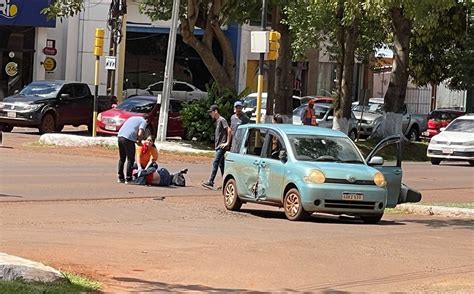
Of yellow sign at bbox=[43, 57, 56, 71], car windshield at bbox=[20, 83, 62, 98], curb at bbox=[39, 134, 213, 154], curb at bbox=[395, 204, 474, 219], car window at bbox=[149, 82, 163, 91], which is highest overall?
yellow sign at bbox=[43, 57, 56, 71]

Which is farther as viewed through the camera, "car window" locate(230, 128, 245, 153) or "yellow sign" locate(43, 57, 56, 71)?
"yellow sign" locate(43, 57, 56, 71)

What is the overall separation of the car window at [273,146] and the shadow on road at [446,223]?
254cm

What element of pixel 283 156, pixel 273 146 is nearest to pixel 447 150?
pixel 273 146

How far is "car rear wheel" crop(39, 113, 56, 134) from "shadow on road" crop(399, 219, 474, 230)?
19.2 m

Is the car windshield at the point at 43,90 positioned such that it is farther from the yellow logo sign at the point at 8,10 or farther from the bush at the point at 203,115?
the yellow logo sign at the point at 8,10

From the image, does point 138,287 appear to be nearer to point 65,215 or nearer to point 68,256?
point 68,256

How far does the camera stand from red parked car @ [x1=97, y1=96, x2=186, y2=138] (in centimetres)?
3369

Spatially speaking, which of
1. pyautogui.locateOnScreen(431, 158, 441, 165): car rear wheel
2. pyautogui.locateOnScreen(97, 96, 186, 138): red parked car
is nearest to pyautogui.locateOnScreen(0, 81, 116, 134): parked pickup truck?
pyautogui.locateOnScreen(97, 96, 186, 138): red parked car

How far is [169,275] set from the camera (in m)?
10.7

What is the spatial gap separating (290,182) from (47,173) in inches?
302

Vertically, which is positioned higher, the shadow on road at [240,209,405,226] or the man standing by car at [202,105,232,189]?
the man standing by car at [202,105,232,189]

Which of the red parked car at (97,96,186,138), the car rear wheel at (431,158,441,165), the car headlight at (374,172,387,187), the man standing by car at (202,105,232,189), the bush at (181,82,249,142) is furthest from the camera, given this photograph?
the car rear wheel at (431,158,441,165)

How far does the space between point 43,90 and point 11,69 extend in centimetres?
1056

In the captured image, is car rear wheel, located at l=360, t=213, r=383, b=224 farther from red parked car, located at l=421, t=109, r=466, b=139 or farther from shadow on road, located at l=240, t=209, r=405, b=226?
red parked car, located at l=421, t=109, r=466, b=139
